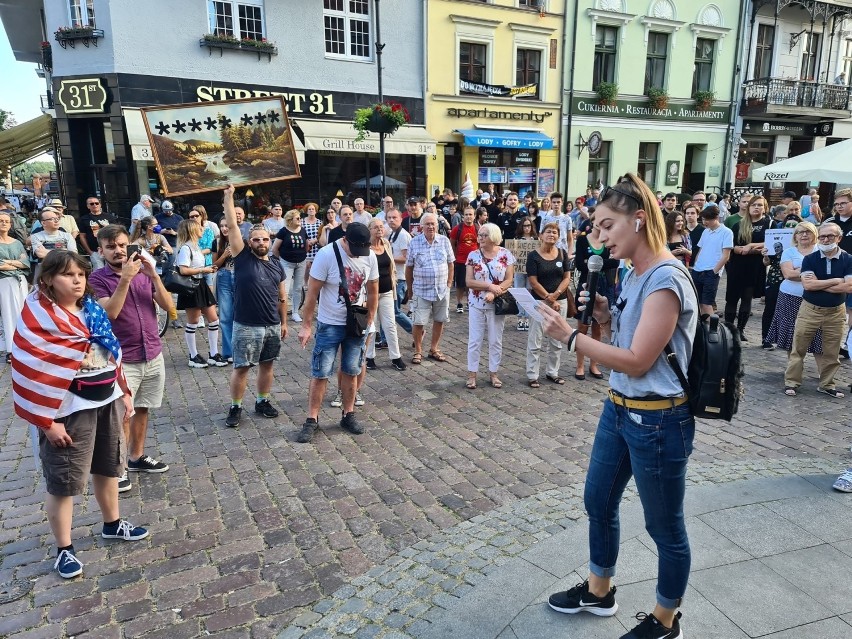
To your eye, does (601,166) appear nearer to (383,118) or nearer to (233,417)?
(383,118)

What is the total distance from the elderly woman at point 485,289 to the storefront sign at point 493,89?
586 inches

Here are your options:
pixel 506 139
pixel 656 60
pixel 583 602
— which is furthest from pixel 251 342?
pixel 656 60

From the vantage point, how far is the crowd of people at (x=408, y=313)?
2.40 m

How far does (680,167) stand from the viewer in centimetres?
2423

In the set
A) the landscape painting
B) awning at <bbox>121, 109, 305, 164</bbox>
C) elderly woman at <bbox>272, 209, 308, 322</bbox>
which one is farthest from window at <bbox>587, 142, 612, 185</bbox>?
the landscape painting

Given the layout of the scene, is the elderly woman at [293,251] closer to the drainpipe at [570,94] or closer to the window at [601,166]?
the drainpipe at [570,94]

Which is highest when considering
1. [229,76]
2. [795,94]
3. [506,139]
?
[795,94]

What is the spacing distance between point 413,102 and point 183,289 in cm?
1383

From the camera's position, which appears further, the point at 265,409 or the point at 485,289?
the point at 485,289

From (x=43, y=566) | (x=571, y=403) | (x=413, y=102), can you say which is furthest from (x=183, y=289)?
(x=413, y=102)

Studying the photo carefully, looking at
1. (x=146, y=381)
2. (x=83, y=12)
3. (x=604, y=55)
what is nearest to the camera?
(x=146, y=381)

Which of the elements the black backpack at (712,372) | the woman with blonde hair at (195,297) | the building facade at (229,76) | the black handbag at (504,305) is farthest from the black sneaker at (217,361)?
the building facade at (229,76)

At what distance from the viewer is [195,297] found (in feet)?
25.2

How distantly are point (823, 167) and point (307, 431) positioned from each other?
8.81m
